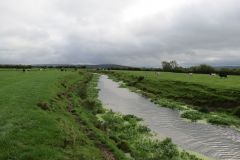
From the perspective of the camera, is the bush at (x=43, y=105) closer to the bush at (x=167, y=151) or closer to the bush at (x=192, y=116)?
the bush at (x=167, y=151)

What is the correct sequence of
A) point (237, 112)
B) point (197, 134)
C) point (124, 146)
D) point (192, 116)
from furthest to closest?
1. point (237, 112)
2. point (192, 116)
3. point (197, 134)
4. point (124, 146)

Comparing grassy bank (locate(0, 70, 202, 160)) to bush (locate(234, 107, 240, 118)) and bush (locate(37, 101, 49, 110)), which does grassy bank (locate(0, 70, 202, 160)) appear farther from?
bush (locate(234, 107, 240, 118))

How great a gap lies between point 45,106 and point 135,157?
13041 millimetres

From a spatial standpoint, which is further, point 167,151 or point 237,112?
point 237,112

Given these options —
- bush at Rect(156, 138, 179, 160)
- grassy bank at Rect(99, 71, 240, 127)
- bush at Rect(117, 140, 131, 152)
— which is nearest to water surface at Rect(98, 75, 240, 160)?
bush at Rect(156, 138, 179, 160)

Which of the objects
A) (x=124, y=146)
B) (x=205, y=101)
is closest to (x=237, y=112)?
(x=205, y=101)

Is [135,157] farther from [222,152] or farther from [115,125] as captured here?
[115,125]

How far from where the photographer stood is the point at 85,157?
16.6m

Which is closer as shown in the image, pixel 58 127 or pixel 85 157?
pixel 85 157

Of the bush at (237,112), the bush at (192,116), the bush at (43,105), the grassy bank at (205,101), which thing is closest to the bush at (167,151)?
the grassy bank at (205,101)

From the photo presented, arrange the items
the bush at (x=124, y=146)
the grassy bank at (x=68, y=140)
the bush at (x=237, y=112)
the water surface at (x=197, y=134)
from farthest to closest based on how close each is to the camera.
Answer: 1. the bush at (x=237, y=112)
2. the water surface at (x=197, y=134)
3. the bush at (x=124, y=146)
4. the grassy bank at (x=68, y=140)

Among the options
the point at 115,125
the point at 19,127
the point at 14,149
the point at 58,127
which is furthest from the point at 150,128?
the point at 14,149

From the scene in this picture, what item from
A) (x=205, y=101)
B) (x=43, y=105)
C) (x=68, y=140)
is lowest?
(x=205, y=101)

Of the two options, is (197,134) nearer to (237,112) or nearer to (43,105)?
(237,112)
